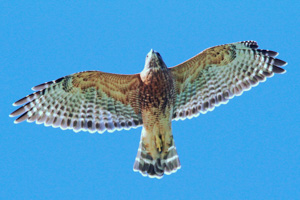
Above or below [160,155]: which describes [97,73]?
above

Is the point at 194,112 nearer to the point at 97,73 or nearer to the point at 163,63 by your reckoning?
the point at 163,63

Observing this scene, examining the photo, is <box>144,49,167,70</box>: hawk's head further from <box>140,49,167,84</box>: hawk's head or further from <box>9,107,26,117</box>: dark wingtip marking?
<box>9,107,26,117</box>: dark wingtip marking

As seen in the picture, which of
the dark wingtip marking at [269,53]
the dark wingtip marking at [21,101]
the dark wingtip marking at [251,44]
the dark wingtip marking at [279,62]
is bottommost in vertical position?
the dark wingtip marking at [21,101]

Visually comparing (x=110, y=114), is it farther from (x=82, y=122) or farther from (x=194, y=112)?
(x=194, y=112)

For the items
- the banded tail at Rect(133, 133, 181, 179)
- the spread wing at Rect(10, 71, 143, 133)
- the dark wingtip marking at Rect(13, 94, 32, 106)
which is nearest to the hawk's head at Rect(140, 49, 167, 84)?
the spread wing at Rect(10, 71, 143, 133)

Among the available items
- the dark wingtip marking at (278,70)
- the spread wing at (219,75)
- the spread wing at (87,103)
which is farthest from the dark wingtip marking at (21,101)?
the dark wingtip marking at (278,70)

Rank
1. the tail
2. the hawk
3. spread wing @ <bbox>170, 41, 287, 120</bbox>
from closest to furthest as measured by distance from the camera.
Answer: the hawk < spread wing @ <bbox>170, 41, 287, 120</bbox> < the tail

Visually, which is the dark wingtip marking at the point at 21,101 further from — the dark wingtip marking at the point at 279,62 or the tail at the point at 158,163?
the dark wingtip marking at the point at 279,62

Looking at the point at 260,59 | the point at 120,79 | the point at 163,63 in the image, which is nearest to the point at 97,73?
the point at 120,79

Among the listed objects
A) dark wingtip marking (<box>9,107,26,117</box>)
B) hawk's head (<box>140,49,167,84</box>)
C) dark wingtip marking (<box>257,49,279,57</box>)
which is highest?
dark wingtip marking (<box>257,49,279,57</box>)
